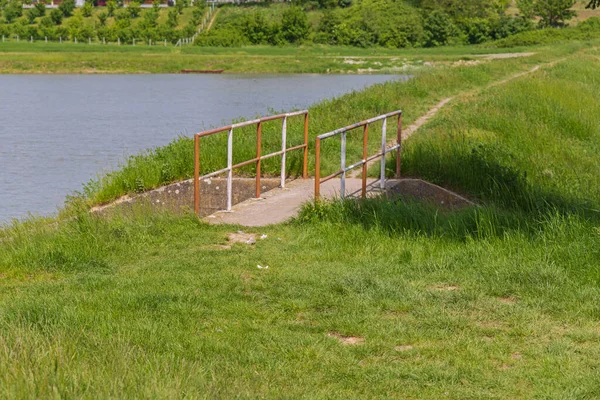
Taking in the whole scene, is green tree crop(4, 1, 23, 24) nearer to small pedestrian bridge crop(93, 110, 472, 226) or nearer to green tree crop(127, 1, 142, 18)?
green tree crop(127, 1, 142, 18)

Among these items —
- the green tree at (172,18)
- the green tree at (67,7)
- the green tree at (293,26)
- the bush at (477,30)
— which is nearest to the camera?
the green tree at (293,26)

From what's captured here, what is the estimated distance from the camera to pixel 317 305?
7594 millimetres

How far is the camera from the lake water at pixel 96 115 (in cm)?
2067

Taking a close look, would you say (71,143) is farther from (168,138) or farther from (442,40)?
(442,40)

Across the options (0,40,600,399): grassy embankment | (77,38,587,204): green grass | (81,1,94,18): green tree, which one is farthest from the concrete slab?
(81,1,94,18): green tree

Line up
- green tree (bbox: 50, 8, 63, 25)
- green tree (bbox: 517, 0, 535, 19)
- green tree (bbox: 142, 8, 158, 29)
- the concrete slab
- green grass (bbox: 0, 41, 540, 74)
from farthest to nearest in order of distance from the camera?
green tree (bbox: 50, 8, 63, 25) < green tree (bbox: 517, 0, 535, 19) < green tree (bbox: 142, 8, 158, 29) < green grass (bbox: 0, 41, 540, 74) < the concrete slab

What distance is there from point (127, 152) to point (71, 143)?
3162 mm

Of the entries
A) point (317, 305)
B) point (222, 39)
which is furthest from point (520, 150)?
point (222, 39)

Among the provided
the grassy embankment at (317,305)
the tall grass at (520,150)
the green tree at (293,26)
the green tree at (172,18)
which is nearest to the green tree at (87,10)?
the green tree at (172,18)

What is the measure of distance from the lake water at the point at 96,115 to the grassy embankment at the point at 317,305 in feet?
25.0

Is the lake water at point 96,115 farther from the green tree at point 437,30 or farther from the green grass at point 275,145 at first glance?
the green tree at point 437,30

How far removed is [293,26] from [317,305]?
93.9m

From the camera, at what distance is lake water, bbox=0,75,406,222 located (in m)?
20.7

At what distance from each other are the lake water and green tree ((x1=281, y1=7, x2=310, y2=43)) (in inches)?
1653
